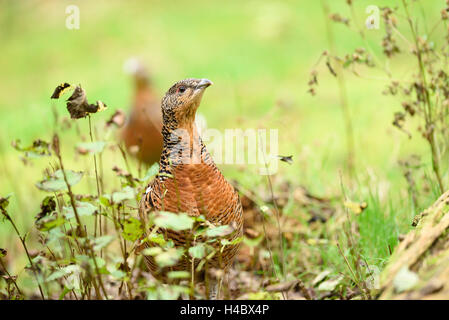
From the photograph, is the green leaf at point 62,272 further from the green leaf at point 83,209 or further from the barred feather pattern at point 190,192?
the barred feather pattern at point 190,192

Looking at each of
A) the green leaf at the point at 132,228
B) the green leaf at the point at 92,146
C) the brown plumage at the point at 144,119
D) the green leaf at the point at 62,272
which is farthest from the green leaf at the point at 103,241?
the brown plumage at the point at 144,119

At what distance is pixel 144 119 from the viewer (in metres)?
5.33

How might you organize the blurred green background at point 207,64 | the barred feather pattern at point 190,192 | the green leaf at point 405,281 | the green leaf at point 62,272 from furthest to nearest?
1. the blurred green background at point 207,64
2. the barred feather pattern at point 190,192
3. the green leaf at point 62,272
4. the green leaf at point 405,281

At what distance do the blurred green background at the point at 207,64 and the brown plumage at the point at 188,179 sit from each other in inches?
77.1

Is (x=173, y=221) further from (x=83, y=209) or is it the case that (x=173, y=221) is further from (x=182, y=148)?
(x=182, y=148)

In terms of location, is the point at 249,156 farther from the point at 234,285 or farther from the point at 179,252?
the point at 179,252

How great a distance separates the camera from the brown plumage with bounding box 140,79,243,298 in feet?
8.64

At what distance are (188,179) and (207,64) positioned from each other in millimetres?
6182

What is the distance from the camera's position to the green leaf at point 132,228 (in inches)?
76.2

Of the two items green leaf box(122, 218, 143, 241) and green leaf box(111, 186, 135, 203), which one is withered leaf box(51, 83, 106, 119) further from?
green leaf box(122, 218, 143, 241)

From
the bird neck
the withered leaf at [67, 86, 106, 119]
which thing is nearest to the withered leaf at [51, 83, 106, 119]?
the withered leaf at [67, 86, 106, 119]

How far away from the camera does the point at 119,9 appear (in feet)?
37.1
